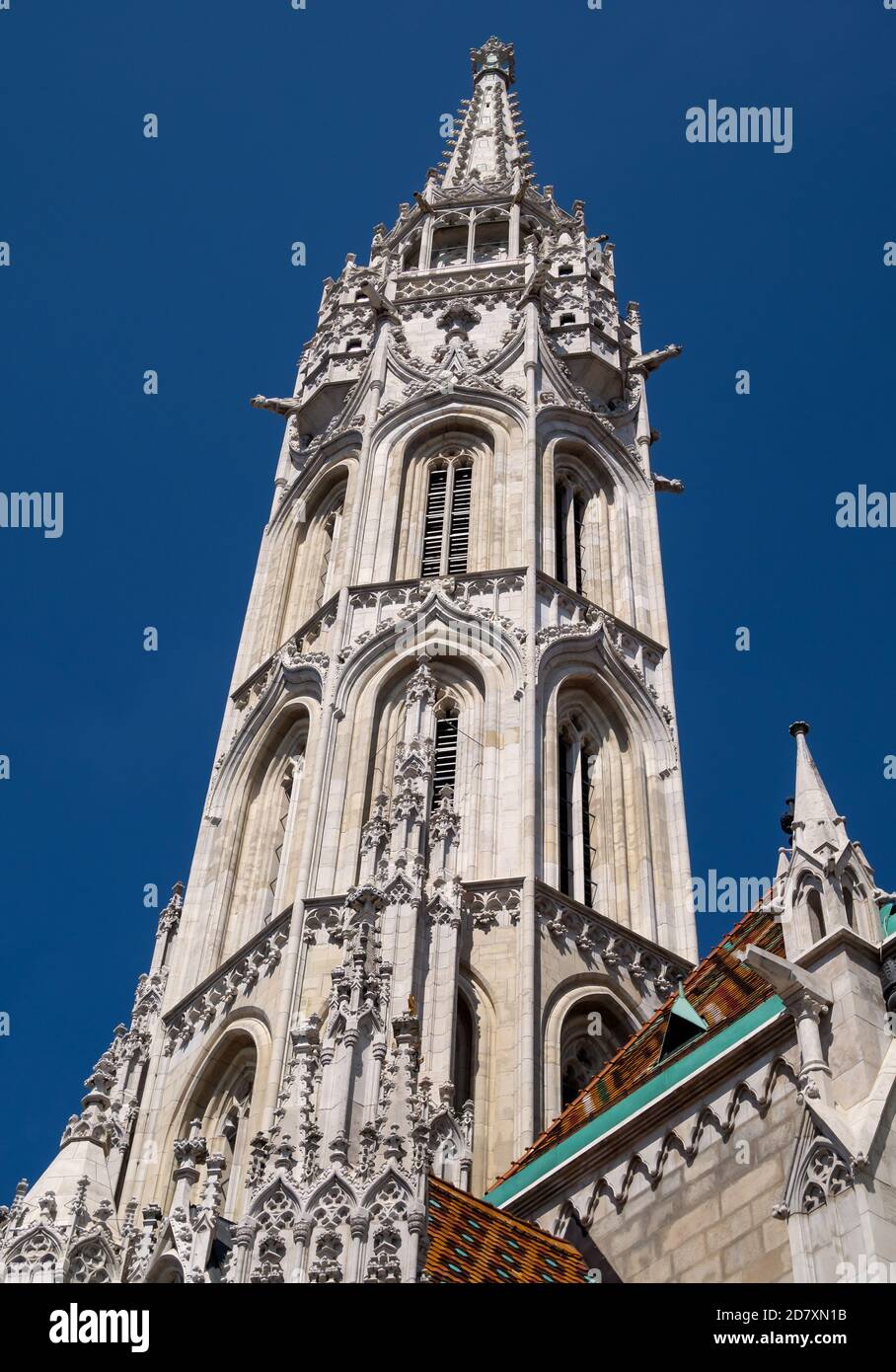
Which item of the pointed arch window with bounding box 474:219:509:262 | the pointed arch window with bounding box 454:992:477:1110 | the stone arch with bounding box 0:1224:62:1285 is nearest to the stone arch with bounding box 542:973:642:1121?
the pointed arch window with bounding box 454:992:477:1110

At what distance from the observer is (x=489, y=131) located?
155ft

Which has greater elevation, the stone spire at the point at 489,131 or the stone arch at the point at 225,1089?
the stone spire at the point at 489,131

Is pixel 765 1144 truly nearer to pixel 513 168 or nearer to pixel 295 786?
pixel 295 786

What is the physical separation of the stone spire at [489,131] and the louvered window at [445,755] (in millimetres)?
18305

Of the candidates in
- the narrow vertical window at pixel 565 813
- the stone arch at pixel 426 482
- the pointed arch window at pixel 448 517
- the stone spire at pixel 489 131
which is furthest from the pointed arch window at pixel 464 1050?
the stone spire at pixel 489 131

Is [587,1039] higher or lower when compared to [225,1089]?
higher

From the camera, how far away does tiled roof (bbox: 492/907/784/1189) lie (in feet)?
60.4

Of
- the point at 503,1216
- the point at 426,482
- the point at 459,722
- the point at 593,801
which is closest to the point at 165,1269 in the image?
the point at 503,1216

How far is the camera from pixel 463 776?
90.8 feet

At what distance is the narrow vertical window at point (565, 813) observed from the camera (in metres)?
27.3

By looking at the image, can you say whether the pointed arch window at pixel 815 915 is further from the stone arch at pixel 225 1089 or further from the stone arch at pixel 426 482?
the stone arch at pixel 426 482

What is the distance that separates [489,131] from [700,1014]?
3240 cm

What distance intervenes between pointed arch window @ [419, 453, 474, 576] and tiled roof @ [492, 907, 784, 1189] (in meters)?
10.5

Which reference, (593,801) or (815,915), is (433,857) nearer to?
(593,801)
